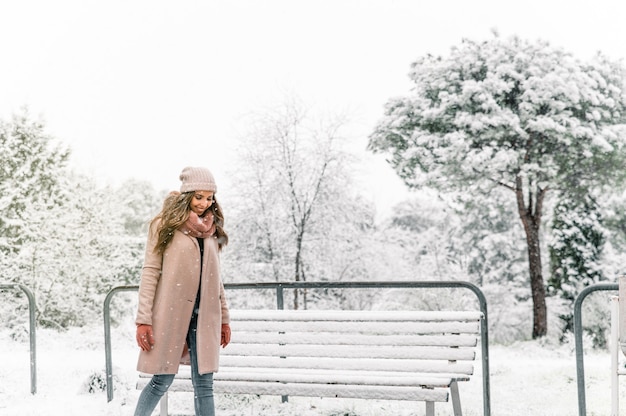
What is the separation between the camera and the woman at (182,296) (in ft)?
12.5

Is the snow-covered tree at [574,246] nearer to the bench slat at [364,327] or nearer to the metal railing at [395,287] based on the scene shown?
the metal railing at [395,287]

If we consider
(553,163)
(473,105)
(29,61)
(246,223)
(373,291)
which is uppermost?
(29,61)

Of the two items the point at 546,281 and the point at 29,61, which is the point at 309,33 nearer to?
the point at 29,61

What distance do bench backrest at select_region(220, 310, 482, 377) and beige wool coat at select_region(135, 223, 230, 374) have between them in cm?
99

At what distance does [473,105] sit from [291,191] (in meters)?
4.85

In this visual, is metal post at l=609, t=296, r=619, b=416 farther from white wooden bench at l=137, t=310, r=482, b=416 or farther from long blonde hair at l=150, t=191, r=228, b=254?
long blonde hair at l=150, t=191, r=228, b=254

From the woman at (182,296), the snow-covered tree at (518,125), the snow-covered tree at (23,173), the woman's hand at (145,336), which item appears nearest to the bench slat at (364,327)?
the woman at (182,296)

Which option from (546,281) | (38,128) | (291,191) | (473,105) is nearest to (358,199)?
(291,191)

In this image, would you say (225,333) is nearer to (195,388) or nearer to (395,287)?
(195,388)

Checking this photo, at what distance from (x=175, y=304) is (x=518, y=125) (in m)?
14.4

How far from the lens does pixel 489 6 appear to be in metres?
27.6

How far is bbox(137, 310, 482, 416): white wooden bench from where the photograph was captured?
432 cm

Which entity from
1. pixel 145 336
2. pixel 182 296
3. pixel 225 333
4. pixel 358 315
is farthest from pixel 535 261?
pixel 145 336

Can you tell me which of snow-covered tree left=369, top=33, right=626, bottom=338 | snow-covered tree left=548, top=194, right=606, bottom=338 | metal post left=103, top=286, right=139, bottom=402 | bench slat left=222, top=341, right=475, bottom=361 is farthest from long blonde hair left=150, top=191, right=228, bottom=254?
snow-covered tree left=548, top=194, right=606, bottom=338
